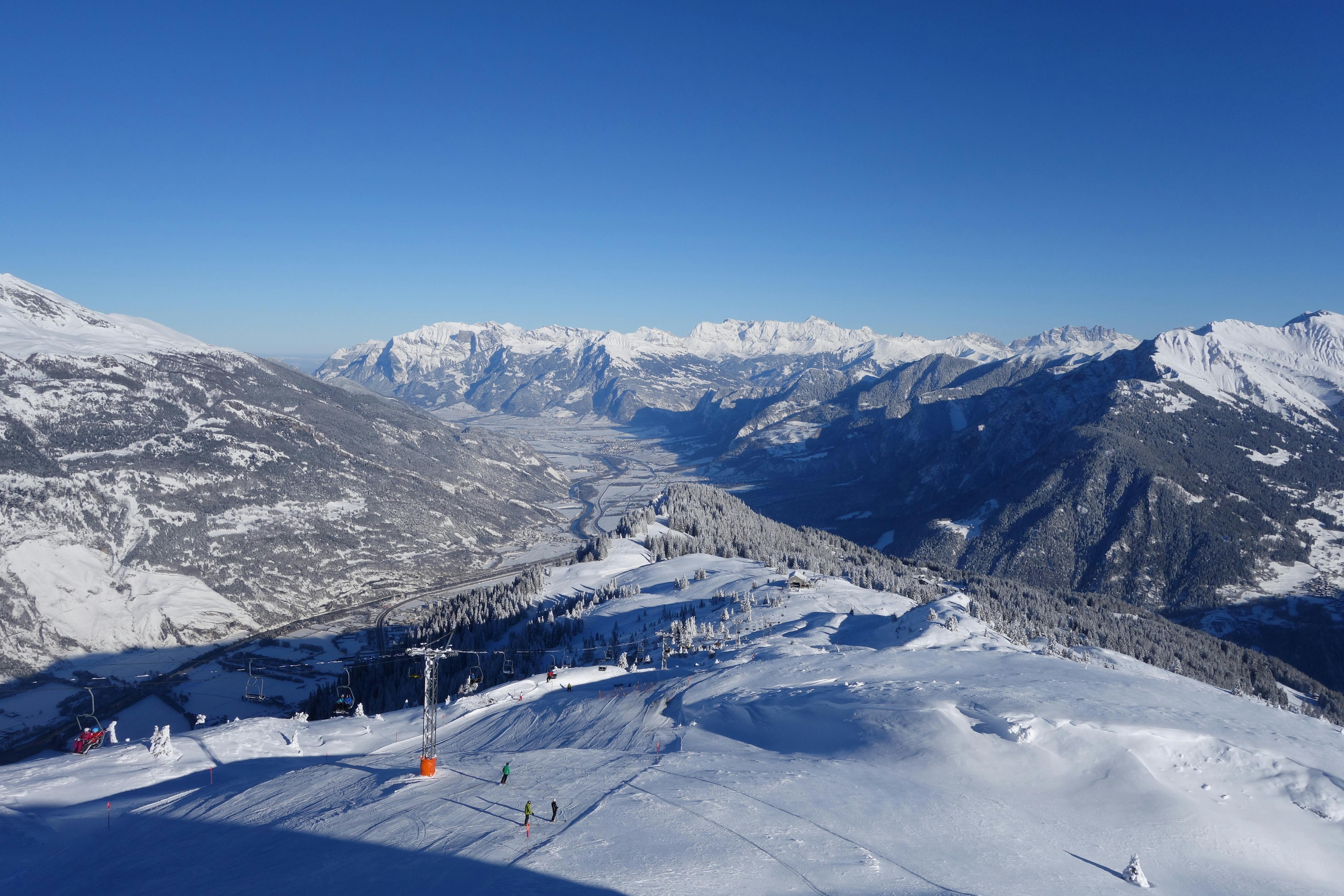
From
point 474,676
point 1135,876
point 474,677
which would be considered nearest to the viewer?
point 1135,876

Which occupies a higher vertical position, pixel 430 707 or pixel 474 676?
pixel 430 707

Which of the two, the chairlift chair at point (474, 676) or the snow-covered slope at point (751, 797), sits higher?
the snow-covered slope at point (751, 797)

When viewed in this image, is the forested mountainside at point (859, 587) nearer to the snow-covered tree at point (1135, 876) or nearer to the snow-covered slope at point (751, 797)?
the snow-covered slope at point (751, 797)

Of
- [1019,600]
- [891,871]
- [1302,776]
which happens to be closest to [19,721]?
[891,871]

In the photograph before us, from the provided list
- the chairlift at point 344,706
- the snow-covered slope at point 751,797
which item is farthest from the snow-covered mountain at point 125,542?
the snow-covered slope at point 751,797

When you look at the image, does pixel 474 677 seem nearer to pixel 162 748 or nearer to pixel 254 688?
pixel 162 748

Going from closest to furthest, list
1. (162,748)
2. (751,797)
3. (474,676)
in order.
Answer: (751,797)
(162,748)
(474,676)

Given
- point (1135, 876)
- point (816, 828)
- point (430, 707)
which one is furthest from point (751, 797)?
point (430, 707)
